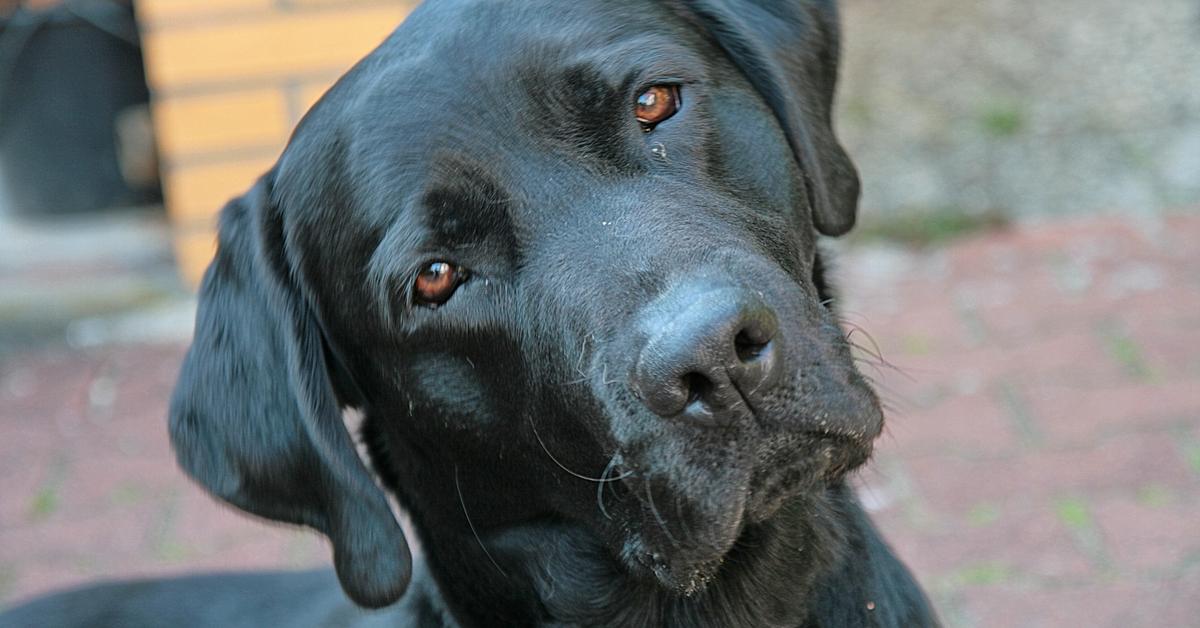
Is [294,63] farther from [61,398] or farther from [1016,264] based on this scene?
[1016,264]

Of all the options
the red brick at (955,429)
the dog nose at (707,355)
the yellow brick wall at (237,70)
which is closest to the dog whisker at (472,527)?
the dog nose at (707,355)

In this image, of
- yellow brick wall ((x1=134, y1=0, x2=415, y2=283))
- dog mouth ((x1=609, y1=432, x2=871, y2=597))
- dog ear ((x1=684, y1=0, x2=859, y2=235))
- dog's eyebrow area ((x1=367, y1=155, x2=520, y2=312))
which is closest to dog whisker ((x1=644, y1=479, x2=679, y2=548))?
dog mouth ((x1=609, y1=432, x2=871, y2=597))

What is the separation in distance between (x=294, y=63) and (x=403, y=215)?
3.40 m

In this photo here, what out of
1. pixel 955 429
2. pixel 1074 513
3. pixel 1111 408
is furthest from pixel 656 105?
pixel 1111 408

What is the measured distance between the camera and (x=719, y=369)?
1.88 m

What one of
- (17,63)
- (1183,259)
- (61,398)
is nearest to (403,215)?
(61,398)

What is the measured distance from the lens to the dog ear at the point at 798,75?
255 cm

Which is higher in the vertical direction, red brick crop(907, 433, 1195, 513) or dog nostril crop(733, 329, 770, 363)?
dog nostril crop(733, 329, 770, 363)

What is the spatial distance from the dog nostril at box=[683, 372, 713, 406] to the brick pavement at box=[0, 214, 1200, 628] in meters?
1.48

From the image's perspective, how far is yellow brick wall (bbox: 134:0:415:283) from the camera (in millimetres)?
5367

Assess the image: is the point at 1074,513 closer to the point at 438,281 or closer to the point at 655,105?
the point at 655,105

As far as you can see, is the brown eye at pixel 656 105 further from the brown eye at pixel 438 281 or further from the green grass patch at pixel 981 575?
the green grass patch at pixel 981 575

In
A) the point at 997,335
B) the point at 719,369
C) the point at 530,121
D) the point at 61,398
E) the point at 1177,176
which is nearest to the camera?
the point at 719,369

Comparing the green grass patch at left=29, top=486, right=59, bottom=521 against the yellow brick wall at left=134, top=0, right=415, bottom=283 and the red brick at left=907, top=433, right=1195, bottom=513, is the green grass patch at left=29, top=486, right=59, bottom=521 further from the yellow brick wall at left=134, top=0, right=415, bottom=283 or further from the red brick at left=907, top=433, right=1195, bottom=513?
the red brick at left=907, top=433, right=1195, bottom=513
